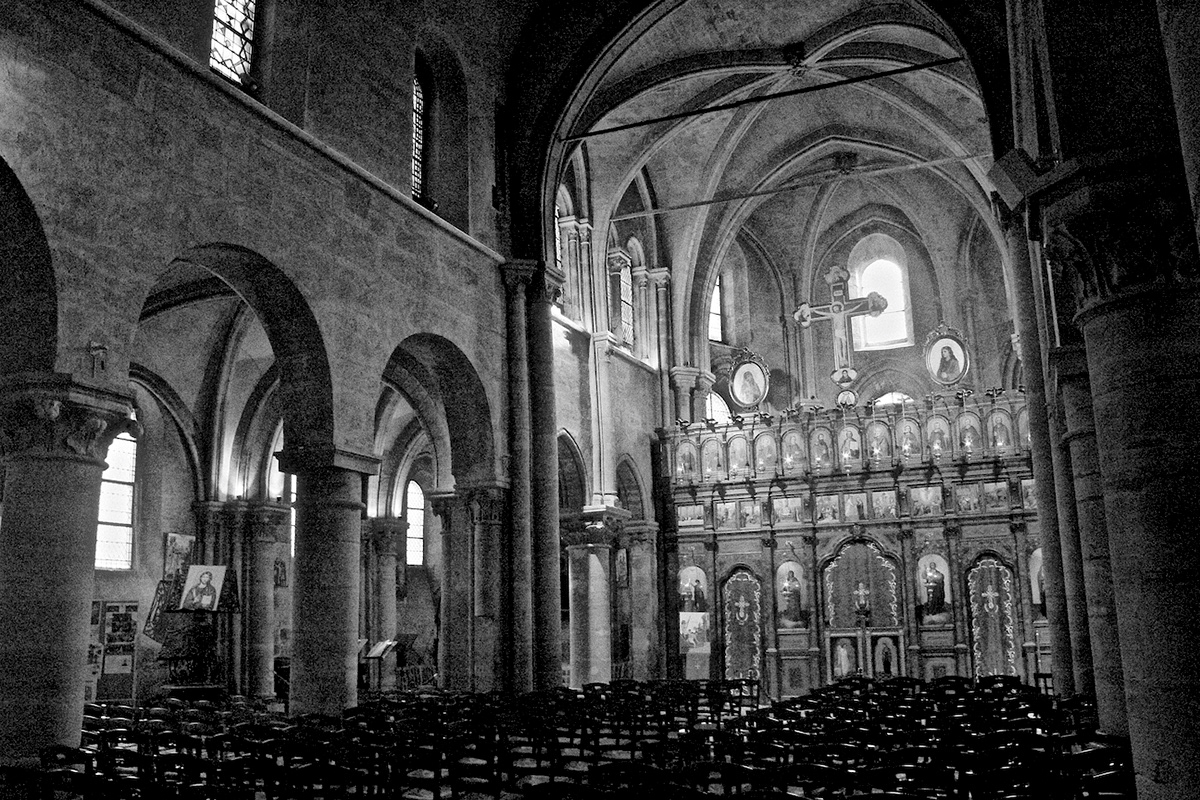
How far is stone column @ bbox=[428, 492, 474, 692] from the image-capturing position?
2003cm

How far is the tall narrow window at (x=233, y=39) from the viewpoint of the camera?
15.0m

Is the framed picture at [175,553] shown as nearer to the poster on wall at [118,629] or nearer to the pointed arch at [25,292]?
the poster on wall at [118,629]

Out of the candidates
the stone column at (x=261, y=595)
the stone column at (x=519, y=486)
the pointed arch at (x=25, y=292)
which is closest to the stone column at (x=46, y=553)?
the pointed arch at (x=25, y=292)

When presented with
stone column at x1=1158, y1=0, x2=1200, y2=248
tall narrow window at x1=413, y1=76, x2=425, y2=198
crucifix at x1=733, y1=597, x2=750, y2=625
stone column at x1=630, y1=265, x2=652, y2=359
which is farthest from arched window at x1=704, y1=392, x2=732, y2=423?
stone column at x1=1158, y1=0, x2=1200, y2=248

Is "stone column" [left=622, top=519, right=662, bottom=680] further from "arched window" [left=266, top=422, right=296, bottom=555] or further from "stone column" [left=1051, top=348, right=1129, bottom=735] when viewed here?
"stone column" [left=1051, top=348, right=1129, bottom=735]

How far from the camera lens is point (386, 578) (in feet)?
96.7

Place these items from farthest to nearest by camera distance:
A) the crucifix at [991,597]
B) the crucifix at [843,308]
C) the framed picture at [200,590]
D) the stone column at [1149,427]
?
the crucifix at [843,308]
the crucifix at [991,597]
the framed picture at [200,590]
the stone column at [1149,427]

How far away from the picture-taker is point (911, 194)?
3481 centimetres

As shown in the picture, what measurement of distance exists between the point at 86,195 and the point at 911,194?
93.0 feet

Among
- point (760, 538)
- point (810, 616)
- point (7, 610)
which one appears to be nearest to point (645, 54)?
point (760, 538)

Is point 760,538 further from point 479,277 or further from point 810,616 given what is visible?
point 479,277

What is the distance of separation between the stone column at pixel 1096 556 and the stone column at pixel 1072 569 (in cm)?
346

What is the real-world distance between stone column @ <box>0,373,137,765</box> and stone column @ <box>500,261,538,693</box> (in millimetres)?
9960

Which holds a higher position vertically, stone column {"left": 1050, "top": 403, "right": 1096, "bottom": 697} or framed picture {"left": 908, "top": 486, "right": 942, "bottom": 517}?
framed picture {"left": 908, "top": 486, "right": 942, "bottom": 517}
